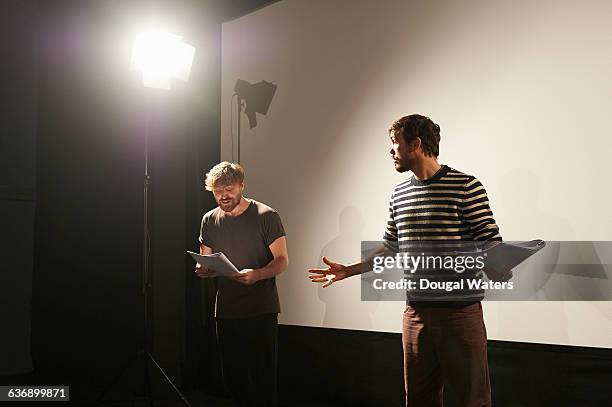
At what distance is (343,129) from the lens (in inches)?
141

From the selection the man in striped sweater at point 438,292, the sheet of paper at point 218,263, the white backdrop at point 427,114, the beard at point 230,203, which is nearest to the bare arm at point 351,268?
the man in striped sweater at point 438,292

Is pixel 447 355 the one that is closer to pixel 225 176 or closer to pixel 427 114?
pixel 225 176

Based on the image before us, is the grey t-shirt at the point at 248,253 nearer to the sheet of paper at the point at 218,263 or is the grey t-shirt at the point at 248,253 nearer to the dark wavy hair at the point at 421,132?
the sheet of paper at the point at 218,263

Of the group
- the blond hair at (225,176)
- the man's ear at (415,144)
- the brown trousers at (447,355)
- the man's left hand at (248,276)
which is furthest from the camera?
the blond hair at (225,176)

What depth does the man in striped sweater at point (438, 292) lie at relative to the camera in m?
2.07

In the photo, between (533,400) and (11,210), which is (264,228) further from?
(11,210)

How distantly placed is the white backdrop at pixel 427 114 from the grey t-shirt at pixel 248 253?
2.50 ft

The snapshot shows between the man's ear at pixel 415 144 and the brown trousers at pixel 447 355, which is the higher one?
the man's ear at pixel 415 144

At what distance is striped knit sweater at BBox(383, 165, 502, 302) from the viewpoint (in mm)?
2104

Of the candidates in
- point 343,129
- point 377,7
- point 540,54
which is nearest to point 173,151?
point 343,129

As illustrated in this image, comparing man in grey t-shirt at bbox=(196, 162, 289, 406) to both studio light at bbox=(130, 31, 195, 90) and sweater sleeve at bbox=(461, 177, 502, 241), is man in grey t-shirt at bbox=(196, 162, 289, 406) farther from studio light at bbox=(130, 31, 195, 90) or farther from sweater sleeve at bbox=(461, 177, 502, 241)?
studio light at bbox=(130, 31, 195, 90)

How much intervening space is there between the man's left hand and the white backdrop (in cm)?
88

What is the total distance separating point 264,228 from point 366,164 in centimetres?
89

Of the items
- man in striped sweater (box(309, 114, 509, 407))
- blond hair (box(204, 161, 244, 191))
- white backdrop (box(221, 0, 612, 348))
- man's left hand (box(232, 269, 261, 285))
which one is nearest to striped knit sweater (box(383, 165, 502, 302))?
man in striped sweater (box(309, 114, 509, 407))
